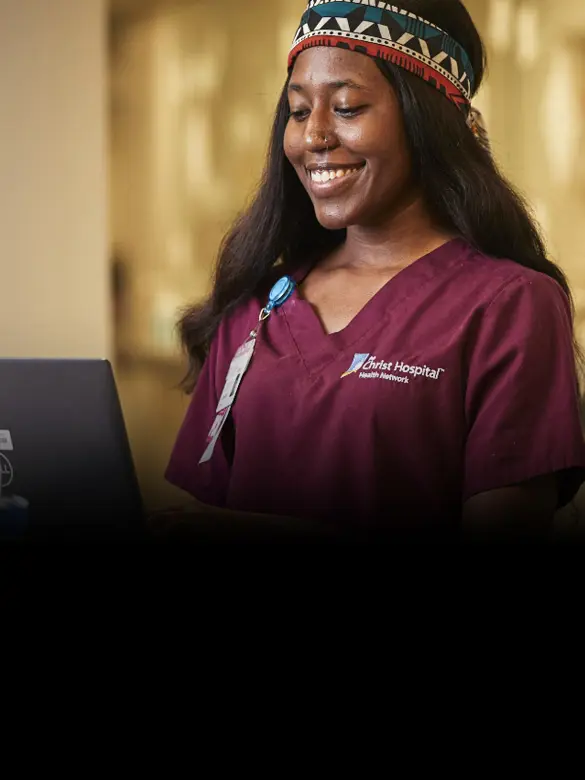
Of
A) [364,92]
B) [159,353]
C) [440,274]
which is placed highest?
[364,92]

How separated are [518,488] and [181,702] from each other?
493mm

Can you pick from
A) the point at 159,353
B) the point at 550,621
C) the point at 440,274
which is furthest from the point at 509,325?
the point at 159,353

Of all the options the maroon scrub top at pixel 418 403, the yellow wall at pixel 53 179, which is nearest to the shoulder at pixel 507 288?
the maroon scrub top at pixel 418 403

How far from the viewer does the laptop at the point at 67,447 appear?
948 mm

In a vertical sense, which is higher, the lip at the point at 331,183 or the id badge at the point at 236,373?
the lip at the point at 331,183

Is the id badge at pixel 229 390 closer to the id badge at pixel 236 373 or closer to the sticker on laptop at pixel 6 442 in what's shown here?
the id badge at pixel 236 373

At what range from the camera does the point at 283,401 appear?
125cm

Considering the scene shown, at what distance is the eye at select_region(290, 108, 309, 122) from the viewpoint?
123cm

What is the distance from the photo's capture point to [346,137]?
120 centimetres

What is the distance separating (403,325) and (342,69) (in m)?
0.30

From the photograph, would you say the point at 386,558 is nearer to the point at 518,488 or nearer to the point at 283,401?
the point at 518,488

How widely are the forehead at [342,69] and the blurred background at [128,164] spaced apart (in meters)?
1.62

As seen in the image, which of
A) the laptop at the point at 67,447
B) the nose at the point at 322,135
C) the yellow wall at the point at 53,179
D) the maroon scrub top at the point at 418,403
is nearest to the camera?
the laptop at the point at 67,447

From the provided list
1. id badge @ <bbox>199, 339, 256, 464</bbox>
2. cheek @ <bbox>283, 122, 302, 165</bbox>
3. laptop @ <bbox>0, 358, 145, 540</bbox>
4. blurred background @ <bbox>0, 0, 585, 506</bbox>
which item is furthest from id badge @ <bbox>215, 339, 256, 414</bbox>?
blurred background @ <bbox>0, 0, 585, 506</bbox>
